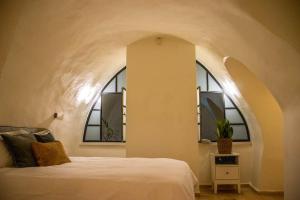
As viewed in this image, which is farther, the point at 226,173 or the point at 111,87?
the point at 111,87

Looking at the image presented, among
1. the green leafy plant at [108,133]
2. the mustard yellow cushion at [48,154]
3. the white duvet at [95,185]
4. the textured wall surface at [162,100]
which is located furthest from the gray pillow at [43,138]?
the green leafy plant at [108,133]

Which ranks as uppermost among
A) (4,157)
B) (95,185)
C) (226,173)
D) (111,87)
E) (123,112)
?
(111,87)

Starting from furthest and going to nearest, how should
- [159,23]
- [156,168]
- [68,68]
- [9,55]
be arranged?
1. [68,68]
2. [159,23]
3. [9,55]
4. [156,168]

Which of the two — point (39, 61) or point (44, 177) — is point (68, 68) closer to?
point (39, 61)

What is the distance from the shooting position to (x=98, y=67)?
4941 mm

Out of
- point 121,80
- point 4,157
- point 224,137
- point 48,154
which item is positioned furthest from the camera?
point 121,80

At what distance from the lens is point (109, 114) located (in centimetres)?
573

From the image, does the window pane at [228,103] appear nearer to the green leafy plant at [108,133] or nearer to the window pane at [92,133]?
the green leafy plant at [108,133]

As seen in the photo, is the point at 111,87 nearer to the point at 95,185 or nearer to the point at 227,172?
the point at 227,172

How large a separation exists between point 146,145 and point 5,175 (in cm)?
234

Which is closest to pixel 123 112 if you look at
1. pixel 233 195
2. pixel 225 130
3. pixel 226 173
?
pixel 225 130

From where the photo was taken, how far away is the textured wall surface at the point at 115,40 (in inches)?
93.7

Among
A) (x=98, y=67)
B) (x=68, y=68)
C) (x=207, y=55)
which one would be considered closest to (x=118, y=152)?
(x=98, y=67)

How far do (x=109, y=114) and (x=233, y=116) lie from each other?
8.45 ft
